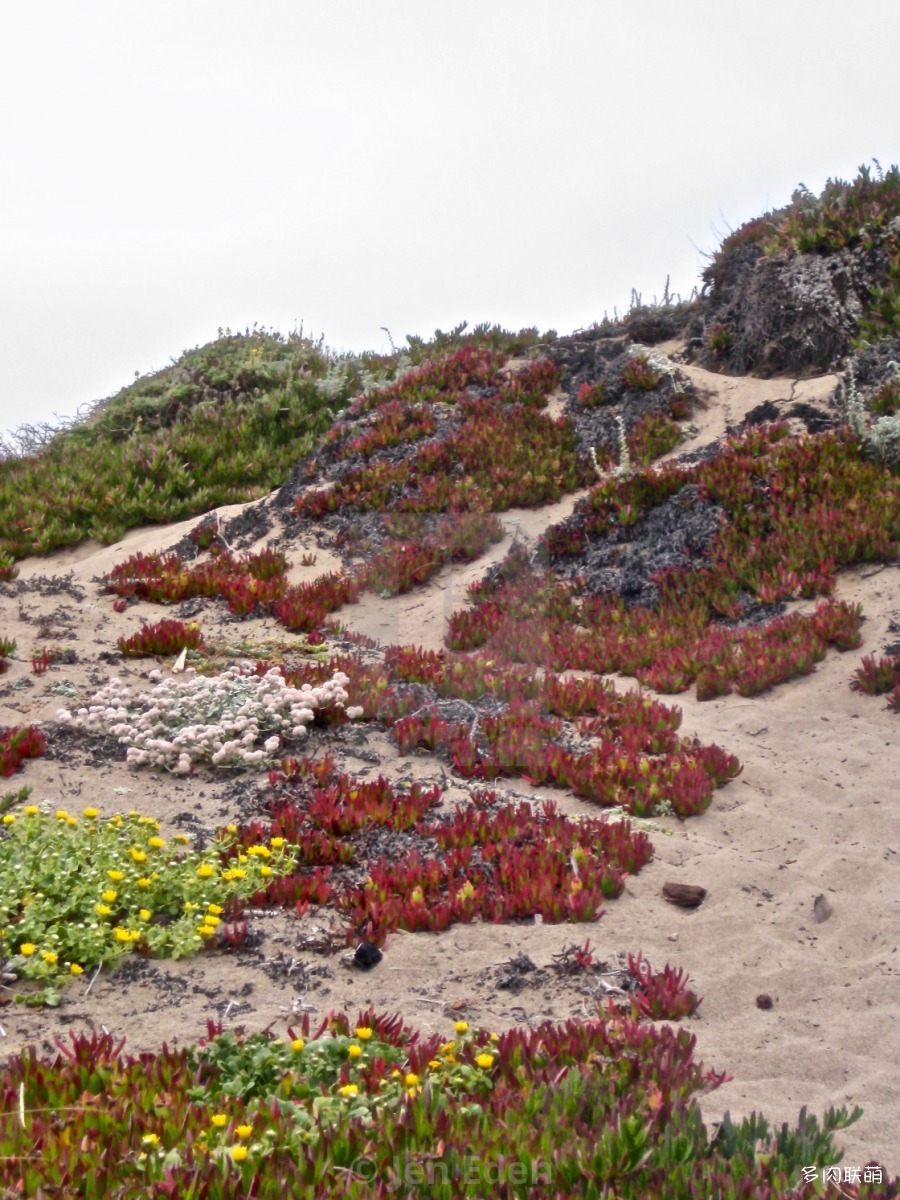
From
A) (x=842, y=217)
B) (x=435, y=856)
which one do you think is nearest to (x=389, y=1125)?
(x=435, y=856)

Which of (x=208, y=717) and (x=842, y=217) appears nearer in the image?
(x=208, y=717)

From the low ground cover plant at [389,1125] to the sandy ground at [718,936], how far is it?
43 cm

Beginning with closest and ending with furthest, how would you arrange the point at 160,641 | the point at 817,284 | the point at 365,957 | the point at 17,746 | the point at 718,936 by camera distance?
the point at 365,957
the point at 718,936
the point at 17,746
the point at 160,641
the point at 817,284

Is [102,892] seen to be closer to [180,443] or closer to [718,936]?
[718,936]

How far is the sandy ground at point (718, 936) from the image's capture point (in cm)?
392

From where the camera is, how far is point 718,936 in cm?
500

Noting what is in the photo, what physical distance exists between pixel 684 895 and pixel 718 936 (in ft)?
1.12

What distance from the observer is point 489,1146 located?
2.84m

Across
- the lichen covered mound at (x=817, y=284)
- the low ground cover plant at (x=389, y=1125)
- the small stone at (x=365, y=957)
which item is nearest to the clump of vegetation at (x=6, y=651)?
the small stone at (x=365, y=957)

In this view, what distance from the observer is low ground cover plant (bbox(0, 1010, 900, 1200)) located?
2.67 meters

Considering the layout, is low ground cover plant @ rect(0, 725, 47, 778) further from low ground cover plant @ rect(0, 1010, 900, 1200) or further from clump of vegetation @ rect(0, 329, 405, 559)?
clump of vegetation @ rect(0, 329, 405, 559)

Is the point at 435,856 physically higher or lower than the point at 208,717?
lower

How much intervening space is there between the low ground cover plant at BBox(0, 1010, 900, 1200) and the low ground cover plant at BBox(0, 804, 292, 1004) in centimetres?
75

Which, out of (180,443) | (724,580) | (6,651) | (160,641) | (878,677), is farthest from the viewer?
(180,443)
